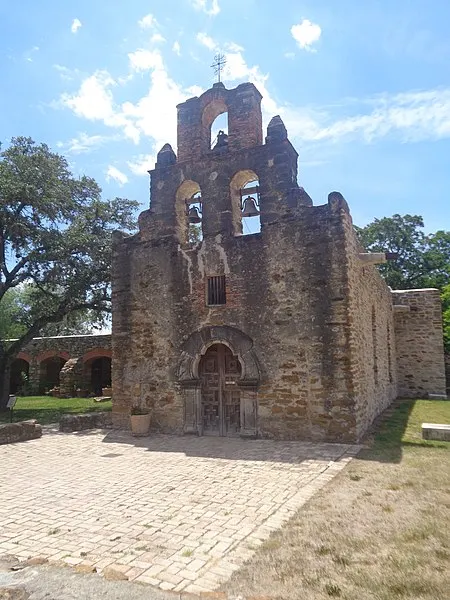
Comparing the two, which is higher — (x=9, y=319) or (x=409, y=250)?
(x=409, y=250)

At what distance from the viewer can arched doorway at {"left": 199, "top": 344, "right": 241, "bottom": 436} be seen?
10484 mm

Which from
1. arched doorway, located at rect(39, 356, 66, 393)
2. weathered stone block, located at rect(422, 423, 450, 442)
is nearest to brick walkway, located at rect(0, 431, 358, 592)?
weathered stone block, located at rect(422, 423, 450, 442)

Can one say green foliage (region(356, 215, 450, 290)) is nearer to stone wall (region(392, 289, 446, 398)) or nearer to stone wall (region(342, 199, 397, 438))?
stone wall (region(392, 289, 446, 398))

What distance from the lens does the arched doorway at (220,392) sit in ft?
34.4

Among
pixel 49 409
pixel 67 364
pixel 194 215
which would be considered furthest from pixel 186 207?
pixel 67 364

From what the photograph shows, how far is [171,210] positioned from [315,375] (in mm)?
5777

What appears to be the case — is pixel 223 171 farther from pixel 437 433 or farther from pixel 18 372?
pixel 18 372

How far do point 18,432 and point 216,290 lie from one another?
6054 millimetres

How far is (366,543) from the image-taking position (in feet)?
14.3

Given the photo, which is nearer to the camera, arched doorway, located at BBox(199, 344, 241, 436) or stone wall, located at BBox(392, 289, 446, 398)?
arched doorway, located at BBox(199, 344, 241, 436)

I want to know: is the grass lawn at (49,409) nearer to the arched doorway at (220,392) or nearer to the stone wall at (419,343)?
the arched doorway at (220,392)

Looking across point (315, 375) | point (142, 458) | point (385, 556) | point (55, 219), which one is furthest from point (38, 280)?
point (385, 556)

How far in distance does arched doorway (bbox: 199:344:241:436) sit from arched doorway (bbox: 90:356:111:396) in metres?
16.1

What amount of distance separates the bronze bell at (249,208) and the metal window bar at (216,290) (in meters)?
1.80
